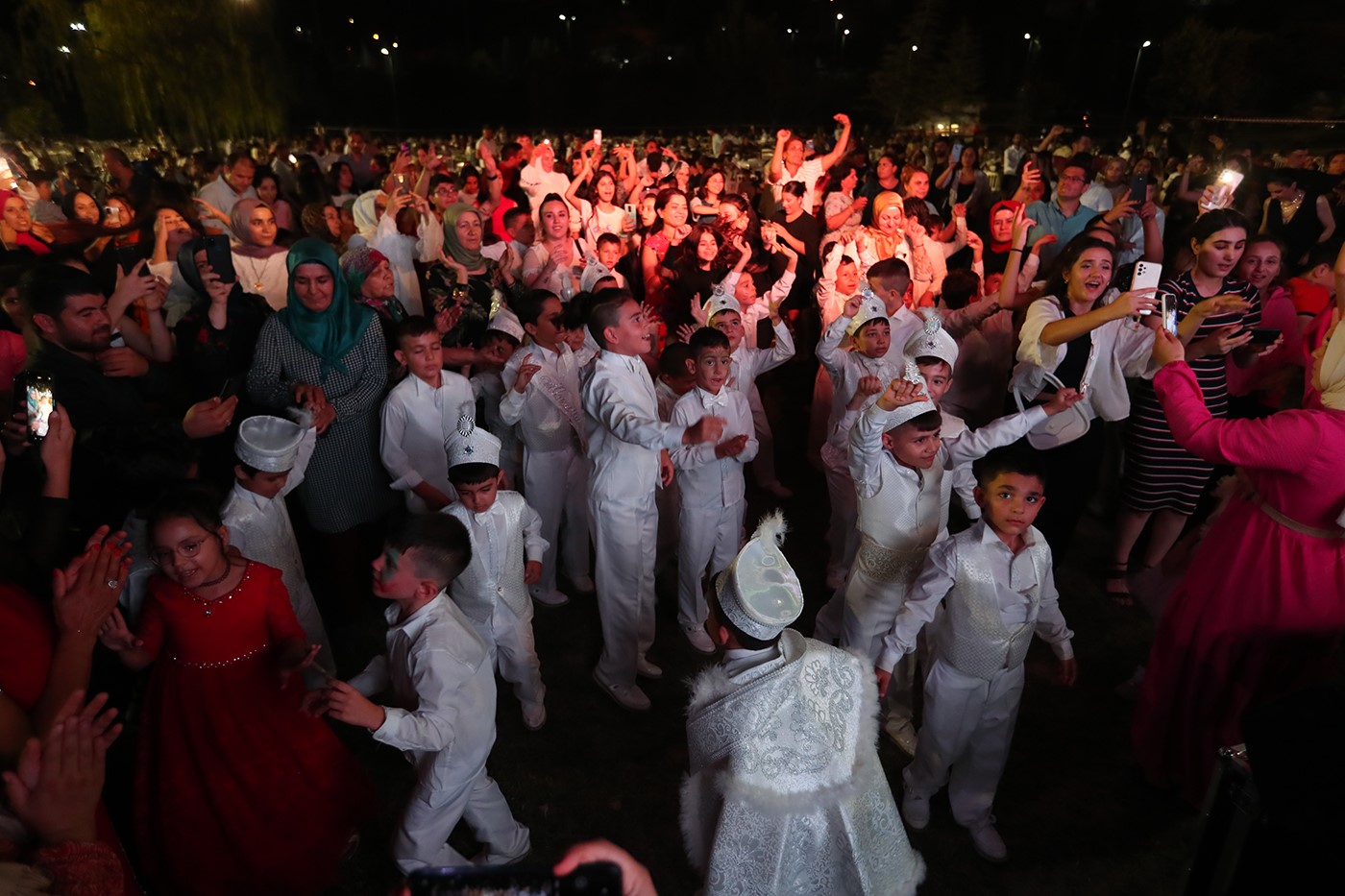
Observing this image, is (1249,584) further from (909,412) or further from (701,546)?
(701,546)

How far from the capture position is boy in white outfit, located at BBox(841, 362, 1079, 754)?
3209 mm

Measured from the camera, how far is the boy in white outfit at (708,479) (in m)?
3.93

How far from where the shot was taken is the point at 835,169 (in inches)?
399

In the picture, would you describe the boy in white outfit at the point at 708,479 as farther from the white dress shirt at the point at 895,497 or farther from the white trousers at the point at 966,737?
the white trousers at the point at 966,737

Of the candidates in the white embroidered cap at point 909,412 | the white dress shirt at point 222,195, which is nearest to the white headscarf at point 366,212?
the white dress shirt at point 222,195

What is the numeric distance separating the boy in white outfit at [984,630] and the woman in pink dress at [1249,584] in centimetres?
56

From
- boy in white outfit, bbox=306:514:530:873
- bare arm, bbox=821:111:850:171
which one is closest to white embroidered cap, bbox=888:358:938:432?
boy in white outfit, bbox=306:514:530:873

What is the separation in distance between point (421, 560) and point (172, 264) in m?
4.01

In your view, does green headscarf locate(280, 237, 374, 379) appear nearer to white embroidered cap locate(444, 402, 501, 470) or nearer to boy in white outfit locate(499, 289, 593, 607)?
boy in white outfit locate(499, 289, 593, 607)

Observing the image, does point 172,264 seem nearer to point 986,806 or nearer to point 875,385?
point 875,385

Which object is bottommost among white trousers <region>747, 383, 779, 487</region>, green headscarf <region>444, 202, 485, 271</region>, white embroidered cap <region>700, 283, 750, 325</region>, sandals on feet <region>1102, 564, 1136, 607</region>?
sandals on feet <region>1102, 564, 1136, 607</region>

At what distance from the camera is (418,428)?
3912 mm

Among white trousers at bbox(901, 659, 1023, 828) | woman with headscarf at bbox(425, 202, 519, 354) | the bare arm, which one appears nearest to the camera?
white trousers at bbox(901, 659, 1023, 828)

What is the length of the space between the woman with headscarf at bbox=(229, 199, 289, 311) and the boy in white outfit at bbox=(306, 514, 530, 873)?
10.9ft
